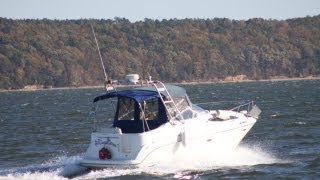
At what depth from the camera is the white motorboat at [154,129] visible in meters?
21.3

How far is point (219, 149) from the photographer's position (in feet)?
79.0

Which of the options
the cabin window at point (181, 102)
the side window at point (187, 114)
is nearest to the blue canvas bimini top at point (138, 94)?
→ the cabin window at point (181, 102)

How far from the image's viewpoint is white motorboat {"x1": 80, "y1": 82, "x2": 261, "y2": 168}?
69.9 feet

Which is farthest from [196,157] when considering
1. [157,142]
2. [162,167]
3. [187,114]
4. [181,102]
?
[157,142]

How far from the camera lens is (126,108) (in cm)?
2284

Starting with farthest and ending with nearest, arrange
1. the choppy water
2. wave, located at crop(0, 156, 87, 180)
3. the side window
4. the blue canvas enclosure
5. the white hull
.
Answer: the side window → the blue canvas enclosure → the choppy water → the white hull → wave, located at crop(0, 156, 87, 180)

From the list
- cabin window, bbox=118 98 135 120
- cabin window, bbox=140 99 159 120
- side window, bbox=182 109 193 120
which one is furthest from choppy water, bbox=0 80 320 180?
cabin window, bbox=118 98 135 120

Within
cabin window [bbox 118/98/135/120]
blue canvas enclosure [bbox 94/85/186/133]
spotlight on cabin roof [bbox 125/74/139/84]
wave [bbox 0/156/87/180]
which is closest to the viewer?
wave [bbox 0/156/87/180]

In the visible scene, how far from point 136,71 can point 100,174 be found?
541ft

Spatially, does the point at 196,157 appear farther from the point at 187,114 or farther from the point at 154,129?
the point at 154,129

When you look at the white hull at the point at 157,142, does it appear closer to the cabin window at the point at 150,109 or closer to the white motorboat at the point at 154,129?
the white motorboat at the point at 154,129

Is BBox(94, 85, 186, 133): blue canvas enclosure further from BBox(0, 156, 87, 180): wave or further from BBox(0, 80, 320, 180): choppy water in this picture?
BBox(0, 156, 87, 180): wave

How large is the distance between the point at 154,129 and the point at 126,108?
1.53 m

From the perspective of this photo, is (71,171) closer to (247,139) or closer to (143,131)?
(143,131)
